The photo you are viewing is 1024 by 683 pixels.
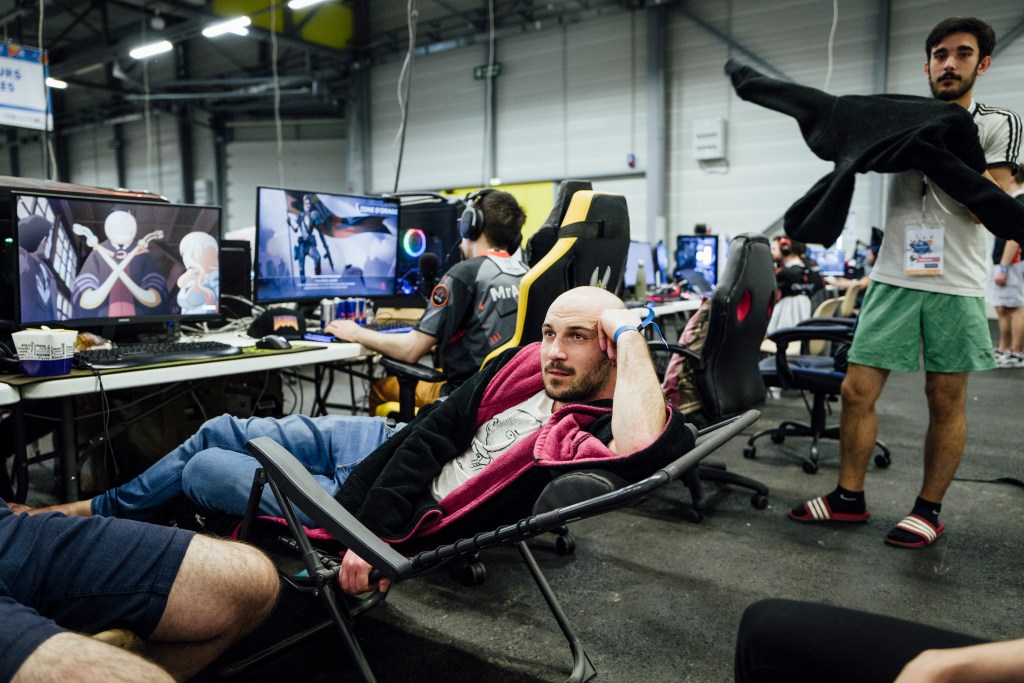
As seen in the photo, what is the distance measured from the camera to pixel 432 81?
11055mm

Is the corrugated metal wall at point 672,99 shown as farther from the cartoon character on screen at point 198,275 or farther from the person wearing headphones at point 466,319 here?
the cartoon character on screen at point 198,275

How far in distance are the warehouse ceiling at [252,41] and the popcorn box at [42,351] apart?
321 inches

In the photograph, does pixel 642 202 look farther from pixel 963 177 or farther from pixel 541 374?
pixel 541 374

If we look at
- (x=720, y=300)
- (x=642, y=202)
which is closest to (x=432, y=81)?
(x=642, y=202)

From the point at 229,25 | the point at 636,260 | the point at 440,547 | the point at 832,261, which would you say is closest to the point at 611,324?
the point at 440,547

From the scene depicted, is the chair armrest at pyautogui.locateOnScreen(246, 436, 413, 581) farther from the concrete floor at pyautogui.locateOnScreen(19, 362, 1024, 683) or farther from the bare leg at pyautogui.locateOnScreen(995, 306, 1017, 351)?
the bare leg at pyautogui.locateOnScreen(995, 306, 1017, 351)

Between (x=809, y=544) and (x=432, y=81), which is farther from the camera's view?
(x=432, y=81)

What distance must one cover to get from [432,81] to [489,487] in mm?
10731

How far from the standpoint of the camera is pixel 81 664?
2.93ft

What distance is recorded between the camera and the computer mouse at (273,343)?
228 centimetres

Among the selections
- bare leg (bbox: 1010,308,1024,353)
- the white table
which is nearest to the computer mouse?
the white table

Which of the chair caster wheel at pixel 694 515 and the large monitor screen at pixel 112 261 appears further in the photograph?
the chair caster wheel at pixel 694 515

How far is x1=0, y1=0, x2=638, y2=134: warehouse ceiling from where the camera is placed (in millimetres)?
9594

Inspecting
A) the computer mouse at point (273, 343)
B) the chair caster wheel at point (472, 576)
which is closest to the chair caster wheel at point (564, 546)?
the chair caster wheel at point (472, 576)
